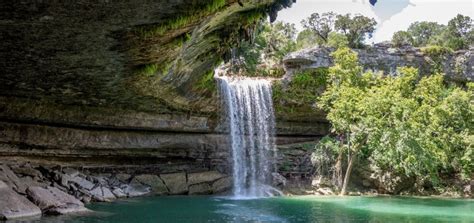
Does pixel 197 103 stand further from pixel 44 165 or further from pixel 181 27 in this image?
pixel 181 27

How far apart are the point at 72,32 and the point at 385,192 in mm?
17732

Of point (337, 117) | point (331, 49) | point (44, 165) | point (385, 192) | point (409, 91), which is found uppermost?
point (331, 49)

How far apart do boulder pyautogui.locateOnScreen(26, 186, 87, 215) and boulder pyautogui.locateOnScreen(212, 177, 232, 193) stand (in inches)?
355

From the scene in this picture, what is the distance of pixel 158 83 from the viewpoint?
47.7 feet

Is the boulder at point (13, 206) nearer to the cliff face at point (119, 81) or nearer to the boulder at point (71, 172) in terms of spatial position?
the cliff face at point (119, 81)

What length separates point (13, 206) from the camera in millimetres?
11023

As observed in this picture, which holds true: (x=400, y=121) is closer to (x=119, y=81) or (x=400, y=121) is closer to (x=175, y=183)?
(x=175, y=183)

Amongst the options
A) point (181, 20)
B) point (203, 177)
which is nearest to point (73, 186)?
point (203, 177)

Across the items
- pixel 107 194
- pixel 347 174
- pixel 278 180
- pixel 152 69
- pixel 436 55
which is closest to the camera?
pixel 152 69

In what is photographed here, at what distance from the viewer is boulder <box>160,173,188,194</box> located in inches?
809

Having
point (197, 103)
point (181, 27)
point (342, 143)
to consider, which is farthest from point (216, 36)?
point (342, 143)

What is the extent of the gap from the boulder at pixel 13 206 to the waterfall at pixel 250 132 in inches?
458

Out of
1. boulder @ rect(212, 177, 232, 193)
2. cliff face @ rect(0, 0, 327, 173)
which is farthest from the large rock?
boulder @ rect(212, 177, 232, 193)

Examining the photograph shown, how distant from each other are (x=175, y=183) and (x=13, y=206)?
1015cm
